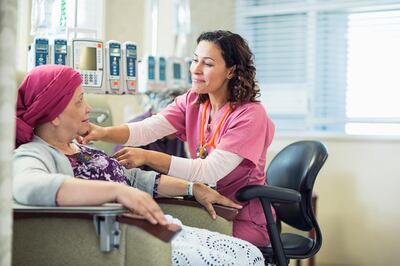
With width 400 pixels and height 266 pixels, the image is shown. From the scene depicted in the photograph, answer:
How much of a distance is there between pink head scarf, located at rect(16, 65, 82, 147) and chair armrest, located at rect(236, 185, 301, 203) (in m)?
0.74

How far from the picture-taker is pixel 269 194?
216 cm

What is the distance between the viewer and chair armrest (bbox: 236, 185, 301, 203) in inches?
84.7

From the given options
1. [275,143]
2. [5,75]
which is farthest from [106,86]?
[275,143]

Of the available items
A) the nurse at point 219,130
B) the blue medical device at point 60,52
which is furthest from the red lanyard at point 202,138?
the blue medical device at point 60,52

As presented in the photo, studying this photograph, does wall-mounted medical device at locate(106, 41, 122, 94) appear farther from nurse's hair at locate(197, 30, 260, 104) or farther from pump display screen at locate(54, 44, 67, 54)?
nurse's hair at locate(197, 30, 260, 104)

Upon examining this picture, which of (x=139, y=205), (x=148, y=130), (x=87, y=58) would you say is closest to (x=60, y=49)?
(x=87, y=58)

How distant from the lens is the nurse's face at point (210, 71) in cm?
237

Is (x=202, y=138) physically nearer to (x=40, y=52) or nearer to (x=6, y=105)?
(x=40, y=52)

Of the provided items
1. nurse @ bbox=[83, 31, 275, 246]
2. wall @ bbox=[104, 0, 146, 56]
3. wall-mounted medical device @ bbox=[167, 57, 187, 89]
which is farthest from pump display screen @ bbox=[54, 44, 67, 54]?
wall @ bbox=[104, 0, 146, 56]

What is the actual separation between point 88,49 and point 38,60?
236 millimetres

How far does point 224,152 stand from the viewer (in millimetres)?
2205

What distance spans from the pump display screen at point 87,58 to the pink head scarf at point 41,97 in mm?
817

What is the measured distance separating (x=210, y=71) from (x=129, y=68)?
1.98ft

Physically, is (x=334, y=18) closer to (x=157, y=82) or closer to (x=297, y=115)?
(x=297, y=115)
